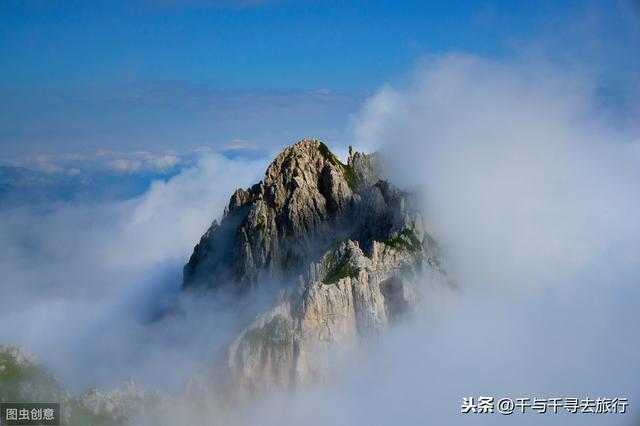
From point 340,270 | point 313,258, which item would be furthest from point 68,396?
point 313,258

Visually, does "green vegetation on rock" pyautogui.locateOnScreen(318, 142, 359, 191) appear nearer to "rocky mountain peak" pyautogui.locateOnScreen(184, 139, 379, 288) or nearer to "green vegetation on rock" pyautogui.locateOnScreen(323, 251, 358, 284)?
"rocky mountain peak" pyautogui.locateOnScreen(184, 139, 379, 288)

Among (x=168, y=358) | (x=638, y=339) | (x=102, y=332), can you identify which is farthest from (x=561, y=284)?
(x=102, y=332)

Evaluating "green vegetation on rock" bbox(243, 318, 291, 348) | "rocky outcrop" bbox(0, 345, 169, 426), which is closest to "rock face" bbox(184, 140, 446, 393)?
"green vegetation on rock" bbox(243, 318, 291, 348)

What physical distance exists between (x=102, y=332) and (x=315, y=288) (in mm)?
82682

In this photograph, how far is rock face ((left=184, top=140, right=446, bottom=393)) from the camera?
103m

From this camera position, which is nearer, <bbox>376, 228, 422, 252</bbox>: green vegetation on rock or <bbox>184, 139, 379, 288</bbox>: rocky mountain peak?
<bbox>376, 228, 422, 252</bbox>: green vegetation on rock

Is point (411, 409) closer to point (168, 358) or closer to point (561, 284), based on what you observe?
point (168, 358)

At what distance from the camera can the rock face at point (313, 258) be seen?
102812 millimetres

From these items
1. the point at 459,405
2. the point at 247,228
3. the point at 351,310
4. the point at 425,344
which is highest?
the point at 247,228

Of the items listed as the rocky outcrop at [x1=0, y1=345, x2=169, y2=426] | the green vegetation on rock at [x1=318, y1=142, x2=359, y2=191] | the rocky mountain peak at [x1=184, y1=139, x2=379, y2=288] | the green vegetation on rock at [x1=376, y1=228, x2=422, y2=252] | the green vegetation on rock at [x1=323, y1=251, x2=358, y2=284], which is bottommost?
the rocky outcrop at [x1=0, y1=345, x2=169, y2=426]

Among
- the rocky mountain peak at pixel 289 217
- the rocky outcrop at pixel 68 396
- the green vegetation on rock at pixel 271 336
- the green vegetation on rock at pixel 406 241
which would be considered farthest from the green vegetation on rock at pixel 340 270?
the rocky outcrop at pixel 68 396

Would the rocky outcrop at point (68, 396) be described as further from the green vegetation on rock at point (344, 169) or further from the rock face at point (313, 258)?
the green vegetation on rock at point (344, 169)

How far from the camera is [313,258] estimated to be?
5118 inches

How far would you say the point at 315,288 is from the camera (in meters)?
105
